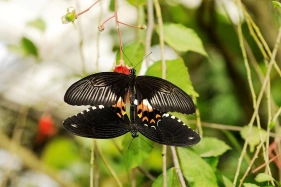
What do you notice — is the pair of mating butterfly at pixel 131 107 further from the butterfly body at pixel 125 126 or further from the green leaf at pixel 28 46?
the green leaf at pixel 28 46

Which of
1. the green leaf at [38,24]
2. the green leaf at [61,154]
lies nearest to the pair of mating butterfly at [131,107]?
the green leaf at [38,24]

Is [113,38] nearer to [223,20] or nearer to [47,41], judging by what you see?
[223,20]

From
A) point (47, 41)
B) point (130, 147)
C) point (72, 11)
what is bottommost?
point (130, 147)

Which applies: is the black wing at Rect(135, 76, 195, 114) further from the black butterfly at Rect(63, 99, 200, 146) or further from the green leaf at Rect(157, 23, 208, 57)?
the green leaf at Rect(157, 23, 208, 57)

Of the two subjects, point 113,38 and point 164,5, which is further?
point 113,38

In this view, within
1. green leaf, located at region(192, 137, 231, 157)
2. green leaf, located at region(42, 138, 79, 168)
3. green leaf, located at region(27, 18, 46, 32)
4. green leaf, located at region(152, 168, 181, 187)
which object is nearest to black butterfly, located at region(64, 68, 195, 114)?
green leaf, located at region(152, 168, 181, 187)

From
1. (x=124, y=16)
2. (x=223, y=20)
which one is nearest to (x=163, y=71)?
(x=223, y=20)
